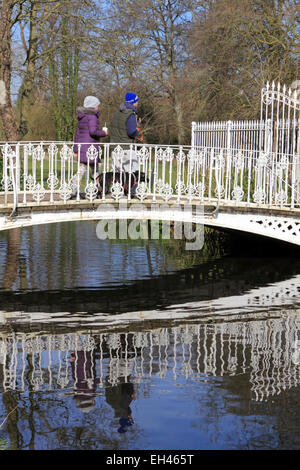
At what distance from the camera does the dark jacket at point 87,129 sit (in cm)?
1195

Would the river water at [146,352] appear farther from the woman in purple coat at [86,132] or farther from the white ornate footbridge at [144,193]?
the woman in purple coat at [86,132]

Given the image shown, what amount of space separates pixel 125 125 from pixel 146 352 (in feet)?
16.1

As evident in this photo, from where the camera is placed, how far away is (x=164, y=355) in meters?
8.33

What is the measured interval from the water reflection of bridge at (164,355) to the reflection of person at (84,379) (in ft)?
0.10

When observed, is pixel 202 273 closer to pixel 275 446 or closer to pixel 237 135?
pixel 237 135

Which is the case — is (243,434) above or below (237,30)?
below

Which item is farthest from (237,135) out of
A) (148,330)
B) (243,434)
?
(243,434)

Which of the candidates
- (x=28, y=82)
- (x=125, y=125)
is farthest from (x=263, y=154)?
(x=28, y=82)

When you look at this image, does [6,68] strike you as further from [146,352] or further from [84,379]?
[84,379]

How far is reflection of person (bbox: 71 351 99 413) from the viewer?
6641 mm

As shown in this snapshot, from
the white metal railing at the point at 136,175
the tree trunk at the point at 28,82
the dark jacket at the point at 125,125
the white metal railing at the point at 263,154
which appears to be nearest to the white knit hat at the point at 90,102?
the dark jacket at the point at 125,125

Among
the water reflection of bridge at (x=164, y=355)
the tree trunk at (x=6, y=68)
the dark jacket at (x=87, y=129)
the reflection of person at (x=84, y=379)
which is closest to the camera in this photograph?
the reflection of person at (x=84, y=379)
